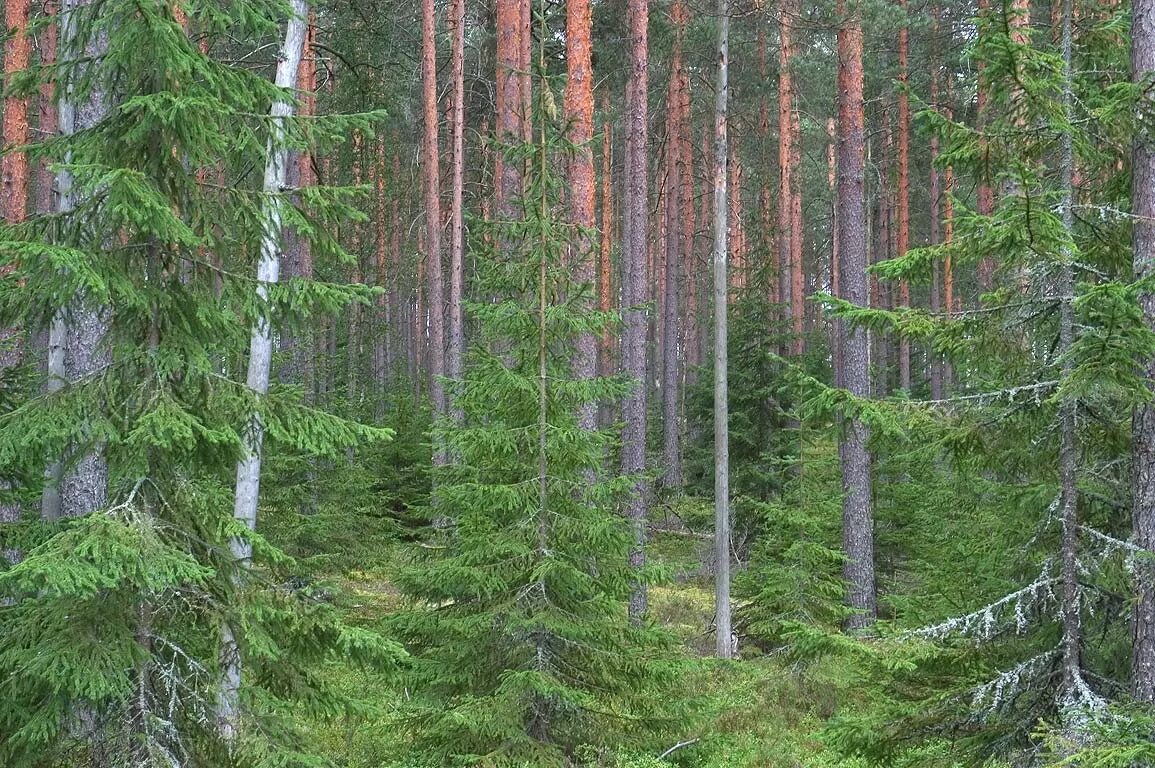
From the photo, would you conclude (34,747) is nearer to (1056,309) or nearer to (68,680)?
(68,680)

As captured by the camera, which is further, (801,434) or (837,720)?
(801,434)

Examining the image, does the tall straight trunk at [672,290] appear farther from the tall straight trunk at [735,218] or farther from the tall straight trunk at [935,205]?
the tall straight trunk at [935,205]

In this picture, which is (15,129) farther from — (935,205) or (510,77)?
(935,205)

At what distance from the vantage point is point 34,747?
460 cm

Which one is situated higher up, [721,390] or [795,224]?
[795,224]

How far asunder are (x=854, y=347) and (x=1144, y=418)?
22.7 feet

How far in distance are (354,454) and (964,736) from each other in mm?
13774

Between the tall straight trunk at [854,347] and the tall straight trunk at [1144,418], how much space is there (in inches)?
246

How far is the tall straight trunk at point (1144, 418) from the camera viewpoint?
18.8ft

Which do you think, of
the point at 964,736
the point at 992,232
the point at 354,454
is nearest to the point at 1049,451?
the point at 992,232

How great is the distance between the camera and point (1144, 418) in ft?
19.6

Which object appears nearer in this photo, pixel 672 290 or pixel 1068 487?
pixel 1068 487

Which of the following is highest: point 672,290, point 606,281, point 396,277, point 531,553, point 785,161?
point 785,161

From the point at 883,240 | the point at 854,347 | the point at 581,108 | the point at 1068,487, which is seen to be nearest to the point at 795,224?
the point at 883,240
